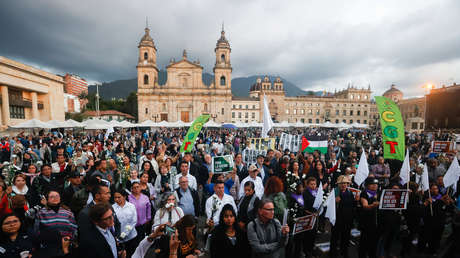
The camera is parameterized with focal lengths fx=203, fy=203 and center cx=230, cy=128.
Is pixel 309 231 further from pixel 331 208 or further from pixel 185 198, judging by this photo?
pixel 185 198

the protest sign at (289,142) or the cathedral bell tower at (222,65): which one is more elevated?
the cathedral bell tower at (222,65)

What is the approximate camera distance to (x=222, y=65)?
51.2 metres

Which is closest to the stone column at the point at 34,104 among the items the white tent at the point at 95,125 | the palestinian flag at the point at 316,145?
the white tent at the point at 95,125

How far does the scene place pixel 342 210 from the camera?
3828mm

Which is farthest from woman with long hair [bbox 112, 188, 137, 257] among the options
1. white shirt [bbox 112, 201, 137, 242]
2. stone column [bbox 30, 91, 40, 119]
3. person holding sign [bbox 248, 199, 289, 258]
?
stone column [bbox 30, 91, 40, 119]

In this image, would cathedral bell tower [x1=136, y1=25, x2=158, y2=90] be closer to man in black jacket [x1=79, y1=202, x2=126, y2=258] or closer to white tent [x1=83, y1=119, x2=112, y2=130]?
white tent [x1=83, y1=119, x2=112, y2=130]

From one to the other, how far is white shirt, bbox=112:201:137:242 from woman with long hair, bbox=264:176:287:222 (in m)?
2.26

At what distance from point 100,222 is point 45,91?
3678 cm

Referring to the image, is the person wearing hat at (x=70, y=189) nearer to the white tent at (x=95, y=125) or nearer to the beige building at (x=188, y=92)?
the white tent at (x=95, y=125)

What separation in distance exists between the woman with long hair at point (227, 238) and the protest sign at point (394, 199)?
9.36 ft

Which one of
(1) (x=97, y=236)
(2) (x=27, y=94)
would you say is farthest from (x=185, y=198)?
(2) (x=27, y=94)

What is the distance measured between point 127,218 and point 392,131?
19.9ft

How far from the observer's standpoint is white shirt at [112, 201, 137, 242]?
318cm

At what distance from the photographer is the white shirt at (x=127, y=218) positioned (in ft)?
10.4
